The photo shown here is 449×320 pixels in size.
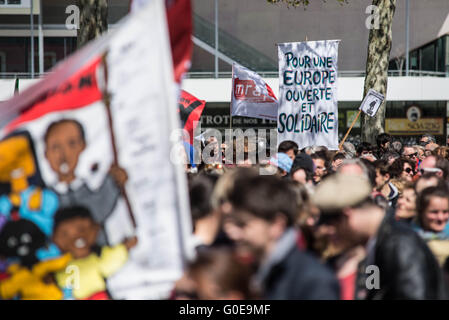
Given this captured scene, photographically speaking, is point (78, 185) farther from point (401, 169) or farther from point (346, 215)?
point (401, 169)

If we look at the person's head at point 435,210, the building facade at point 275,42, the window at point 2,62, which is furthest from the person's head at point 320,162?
the window at point 2,62

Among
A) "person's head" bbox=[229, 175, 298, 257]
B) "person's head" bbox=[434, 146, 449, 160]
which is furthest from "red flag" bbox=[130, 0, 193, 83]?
"person's head" bbox=[434, 146, 449, 160]

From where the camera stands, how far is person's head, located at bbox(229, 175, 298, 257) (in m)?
2.77

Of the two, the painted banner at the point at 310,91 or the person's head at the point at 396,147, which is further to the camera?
the person's head at the point at 396,147

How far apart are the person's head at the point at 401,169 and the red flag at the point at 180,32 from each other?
4.34 m

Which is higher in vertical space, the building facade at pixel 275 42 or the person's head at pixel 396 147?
the building facade at pixel 275 42

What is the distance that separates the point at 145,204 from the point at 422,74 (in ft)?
90.7

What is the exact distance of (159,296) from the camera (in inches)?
116

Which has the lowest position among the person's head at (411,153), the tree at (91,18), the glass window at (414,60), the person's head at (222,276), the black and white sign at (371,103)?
the person's head at (222,276)

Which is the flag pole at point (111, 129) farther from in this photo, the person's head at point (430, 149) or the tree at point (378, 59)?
the tree at point (378, 59)

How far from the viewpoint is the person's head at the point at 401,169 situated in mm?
7414

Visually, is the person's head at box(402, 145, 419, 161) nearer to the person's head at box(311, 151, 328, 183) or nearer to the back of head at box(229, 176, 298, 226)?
the person's head at box(311, 151, 328, 183)

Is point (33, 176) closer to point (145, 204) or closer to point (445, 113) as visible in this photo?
point (145, 204)

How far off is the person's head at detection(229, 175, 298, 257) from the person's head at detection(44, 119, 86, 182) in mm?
750
